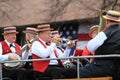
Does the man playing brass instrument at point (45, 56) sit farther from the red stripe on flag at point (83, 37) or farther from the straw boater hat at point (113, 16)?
the red stripe on flag at point (83, 37)

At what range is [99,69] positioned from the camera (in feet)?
21.8

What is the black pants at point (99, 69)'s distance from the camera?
21.7 ft

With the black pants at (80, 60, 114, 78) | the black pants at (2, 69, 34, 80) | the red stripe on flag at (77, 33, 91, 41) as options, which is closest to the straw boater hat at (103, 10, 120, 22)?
the black pants at (80, 60, 114, 78)

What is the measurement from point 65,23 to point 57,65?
766 inches

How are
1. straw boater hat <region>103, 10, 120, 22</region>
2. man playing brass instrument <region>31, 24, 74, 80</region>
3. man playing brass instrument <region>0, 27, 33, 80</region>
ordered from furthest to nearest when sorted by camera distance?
man playing brass instrument <region>0, 27, 33, 80</region>
man playing brass instrument <region>31, 24, 74, 80</region>
straw boater hat <region>103, 10, 120, 22</region>

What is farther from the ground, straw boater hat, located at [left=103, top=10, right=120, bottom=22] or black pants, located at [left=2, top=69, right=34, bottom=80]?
straw boater hat, located at [left=103, top=10, right=120, bottom=22]

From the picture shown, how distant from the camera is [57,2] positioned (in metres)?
23.9

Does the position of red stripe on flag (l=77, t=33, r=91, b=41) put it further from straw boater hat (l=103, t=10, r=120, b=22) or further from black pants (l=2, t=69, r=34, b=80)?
straw boater hat (l=103, t=10, r=120, b=22)

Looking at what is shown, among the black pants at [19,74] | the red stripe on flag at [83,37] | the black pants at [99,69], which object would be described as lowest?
the red stripe on flag at [83,37]

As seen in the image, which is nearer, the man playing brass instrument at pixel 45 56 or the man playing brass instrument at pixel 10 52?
the man playing brass instrument at pixel 45 56

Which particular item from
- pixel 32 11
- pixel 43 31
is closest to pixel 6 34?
pixel 43 31

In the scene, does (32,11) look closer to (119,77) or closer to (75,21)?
(75,21)

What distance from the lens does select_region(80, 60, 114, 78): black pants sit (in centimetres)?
661

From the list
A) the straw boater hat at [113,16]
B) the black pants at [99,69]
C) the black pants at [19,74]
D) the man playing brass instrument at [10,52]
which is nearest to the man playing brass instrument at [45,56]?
the black pants at [19,74]
